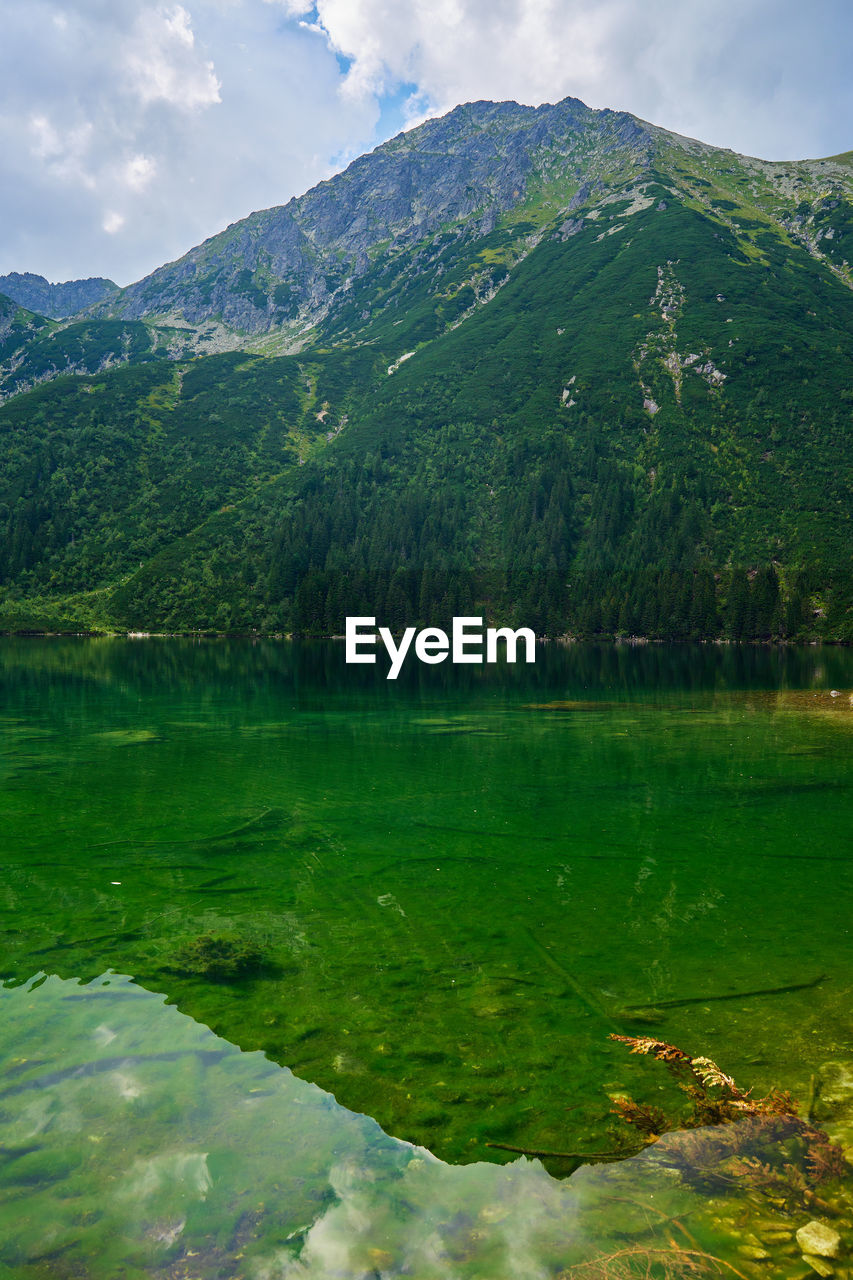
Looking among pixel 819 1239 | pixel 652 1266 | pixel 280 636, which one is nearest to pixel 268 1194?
pixel 652 1266

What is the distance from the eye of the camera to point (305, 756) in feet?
109

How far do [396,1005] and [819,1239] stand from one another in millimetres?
6146

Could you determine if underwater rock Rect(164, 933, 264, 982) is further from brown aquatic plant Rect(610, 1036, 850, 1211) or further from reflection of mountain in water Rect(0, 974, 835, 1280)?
brown aquatic plant Rect(610, 1036, 850, 1211)

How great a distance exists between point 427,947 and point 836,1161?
721cm

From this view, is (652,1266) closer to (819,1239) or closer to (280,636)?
(819,1239)

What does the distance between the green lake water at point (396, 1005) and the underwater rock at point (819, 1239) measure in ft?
0.61

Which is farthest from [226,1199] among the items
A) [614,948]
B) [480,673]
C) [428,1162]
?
[480,673]

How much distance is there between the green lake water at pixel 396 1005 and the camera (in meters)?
6.90

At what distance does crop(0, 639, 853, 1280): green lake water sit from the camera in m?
6.90

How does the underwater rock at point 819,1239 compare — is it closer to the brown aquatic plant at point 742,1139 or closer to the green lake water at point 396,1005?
the green lake water at point 396,1005

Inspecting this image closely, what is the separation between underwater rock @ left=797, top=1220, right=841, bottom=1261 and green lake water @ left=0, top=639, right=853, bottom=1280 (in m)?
0.19

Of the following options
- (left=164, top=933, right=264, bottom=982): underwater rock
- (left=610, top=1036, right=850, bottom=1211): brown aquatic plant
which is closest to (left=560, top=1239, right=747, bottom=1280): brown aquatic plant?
(left=610, top=1036, right=850, bottom=1211): brown aquatic plant

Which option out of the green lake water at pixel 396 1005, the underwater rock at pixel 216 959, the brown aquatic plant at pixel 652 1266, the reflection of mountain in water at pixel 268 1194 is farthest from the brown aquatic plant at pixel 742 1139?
the underwater rock at pixel 216 959

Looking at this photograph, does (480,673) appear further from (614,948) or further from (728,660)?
(614,948)
